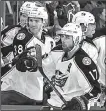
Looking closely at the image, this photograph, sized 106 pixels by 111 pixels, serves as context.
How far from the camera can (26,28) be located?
2.75 meters

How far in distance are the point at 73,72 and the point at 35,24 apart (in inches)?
19.0

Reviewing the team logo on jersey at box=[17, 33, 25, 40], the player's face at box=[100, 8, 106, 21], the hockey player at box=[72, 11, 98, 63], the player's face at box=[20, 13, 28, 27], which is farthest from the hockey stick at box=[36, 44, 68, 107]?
the player's face at box=[100, 8, 106, 21]

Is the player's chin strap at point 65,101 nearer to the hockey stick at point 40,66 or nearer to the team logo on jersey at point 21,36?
the hockey stick at point 40,66

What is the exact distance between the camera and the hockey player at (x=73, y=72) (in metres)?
2.38

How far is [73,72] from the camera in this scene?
2.49m

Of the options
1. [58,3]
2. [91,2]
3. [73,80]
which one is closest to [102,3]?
[91,2]

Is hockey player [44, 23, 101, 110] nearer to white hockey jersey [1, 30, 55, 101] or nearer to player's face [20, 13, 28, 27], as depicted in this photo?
white hockey jersey [1, 30, 55, 101]

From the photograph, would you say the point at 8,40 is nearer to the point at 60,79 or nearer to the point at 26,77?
the point at 26,77

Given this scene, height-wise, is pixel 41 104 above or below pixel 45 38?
below

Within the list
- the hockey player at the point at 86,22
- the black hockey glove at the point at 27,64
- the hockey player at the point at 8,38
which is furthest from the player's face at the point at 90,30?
the black hockey glove at the point at 27,64

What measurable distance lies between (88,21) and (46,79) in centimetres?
67

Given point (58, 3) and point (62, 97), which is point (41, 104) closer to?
point (62, 97)

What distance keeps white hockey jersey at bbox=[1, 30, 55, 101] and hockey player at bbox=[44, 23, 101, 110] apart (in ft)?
0.30

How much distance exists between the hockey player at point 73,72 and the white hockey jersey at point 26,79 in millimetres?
92
